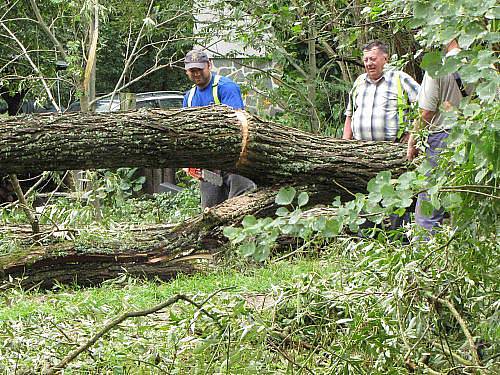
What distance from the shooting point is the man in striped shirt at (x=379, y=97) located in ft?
23.5

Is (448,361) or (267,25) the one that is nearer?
(448,361)

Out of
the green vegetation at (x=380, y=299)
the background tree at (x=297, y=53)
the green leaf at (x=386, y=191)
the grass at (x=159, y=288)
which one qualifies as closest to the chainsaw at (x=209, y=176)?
the grass at (x=159, y=288)

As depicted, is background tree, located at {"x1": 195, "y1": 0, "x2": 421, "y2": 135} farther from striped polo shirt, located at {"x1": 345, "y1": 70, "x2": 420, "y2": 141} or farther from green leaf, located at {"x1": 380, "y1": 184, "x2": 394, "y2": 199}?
green leaf, located at {"x1": 380, "y1": 184, "x2": 394, "y2": 199}

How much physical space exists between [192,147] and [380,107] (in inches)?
70.8

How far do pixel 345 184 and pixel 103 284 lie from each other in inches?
83.4

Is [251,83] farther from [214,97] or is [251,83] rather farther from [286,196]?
[286,196]

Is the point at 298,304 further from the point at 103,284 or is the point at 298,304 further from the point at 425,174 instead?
the point at 103,284

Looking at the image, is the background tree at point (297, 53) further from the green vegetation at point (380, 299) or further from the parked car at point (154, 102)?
the green vegetation at point (380, 299)

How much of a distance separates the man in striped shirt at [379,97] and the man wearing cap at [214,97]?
3.52 ft

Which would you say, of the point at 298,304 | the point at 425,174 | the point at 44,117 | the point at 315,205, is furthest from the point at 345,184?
the point at 425,174

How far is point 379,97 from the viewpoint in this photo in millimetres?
7203

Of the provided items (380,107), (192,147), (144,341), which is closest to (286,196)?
(144,341)

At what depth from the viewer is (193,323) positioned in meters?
3.09

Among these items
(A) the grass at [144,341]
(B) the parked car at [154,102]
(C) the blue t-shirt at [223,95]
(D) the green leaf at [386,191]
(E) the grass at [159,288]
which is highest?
(D) the green leaf at [386,191]
